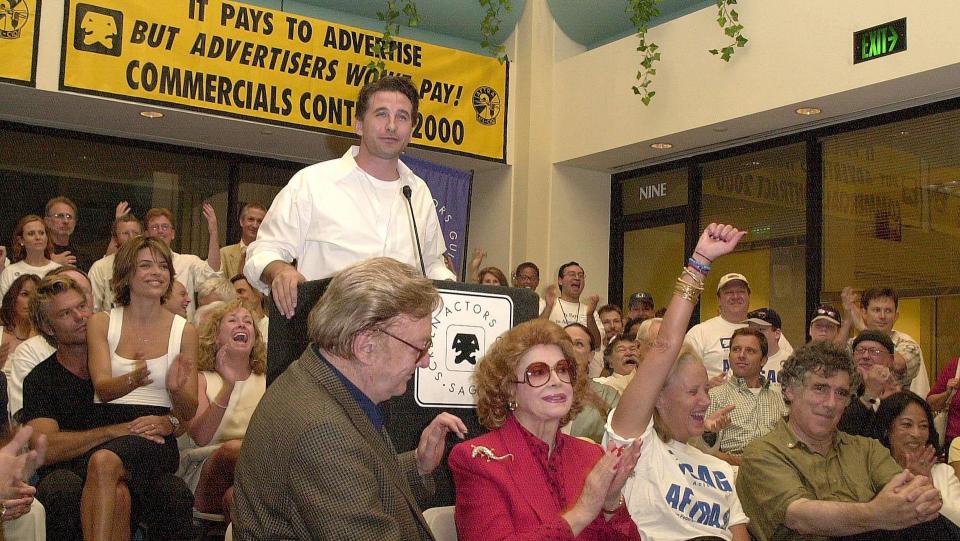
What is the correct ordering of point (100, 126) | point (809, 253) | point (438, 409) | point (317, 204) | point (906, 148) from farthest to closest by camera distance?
point (100, 126) → point (809, 253) → point (906, 148) → point (317, 204) → point (438, 409)

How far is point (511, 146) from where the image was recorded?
8.32 meters

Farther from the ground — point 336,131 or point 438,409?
point 336,131

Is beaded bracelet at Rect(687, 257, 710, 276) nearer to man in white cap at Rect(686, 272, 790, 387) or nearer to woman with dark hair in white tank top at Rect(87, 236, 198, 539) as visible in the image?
Result: woman with dark hair in white tank top at Rect(87, 236, 198, 539)

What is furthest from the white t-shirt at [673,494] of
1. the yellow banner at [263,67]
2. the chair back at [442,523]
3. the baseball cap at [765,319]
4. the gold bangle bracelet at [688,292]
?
the yellow banner at [263,67]

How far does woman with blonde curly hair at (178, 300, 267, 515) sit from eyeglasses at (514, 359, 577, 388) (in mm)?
1698

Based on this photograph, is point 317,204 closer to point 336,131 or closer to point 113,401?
point 113,401

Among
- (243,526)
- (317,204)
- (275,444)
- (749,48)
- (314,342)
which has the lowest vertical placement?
(243,526)

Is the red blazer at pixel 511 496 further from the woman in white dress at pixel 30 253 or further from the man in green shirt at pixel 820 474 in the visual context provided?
the woman in white dress at pixel 30 253

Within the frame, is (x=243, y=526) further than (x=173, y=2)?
No

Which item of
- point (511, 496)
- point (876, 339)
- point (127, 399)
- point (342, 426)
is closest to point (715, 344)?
point (876, 339)

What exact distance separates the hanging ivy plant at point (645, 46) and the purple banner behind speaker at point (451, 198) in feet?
4.62

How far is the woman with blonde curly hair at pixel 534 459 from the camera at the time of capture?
231cm

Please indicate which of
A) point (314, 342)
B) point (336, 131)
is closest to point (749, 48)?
point (336, 131)

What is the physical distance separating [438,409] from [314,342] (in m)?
0.64
